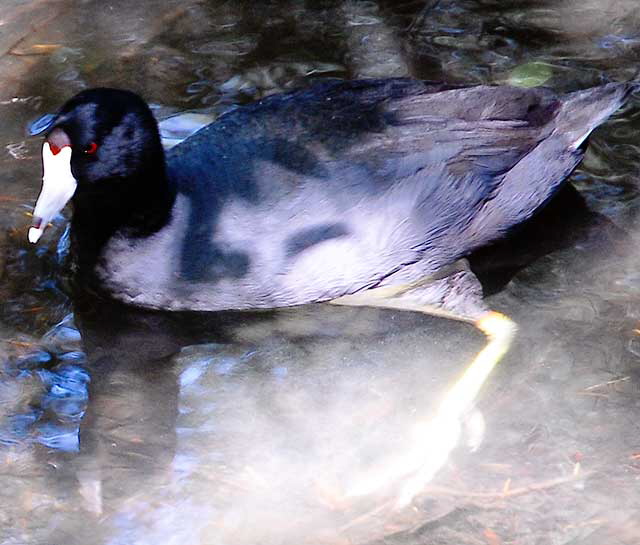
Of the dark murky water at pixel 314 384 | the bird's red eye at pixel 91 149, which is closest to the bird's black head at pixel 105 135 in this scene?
the bird's red eye at pixel 91 149

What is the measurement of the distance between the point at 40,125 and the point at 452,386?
2.19 meters

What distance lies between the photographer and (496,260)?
413cm

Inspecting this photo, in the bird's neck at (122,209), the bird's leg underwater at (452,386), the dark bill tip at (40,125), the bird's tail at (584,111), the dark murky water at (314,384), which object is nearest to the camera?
the dark murky water at (314,384)

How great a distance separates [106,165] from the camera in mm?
3752

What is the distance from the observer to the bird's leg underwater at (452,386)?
3.30m

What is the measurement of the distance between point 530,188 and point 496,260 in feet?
0.96

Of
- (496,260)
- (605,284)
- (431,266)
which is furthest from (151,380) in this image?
(605,284)

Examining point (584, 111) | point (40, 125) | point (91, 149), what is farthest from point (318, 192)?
point (40, 125)

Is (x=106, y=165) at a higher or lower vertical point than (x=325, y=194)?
higher

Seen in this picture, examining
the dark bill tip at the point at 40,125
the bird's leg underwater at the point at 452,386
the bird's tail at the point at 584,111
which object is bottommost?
the bird's leg underwater at the point at 452,386

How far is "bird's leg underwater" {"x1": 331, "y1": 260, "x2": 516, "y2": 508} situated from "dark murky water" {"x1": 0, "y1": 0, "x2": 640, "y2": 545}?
0.15ft

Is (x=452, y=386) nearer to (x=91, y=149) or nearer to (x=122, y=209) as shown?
(x=122, y=209)

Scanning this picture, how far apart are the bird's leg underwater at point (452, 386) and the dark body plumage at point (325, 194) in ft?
0.24

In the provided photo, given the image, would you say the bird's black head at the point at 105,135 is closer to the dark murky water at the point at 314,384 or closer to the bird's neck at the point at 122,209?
the bird's neck at the point at 122,209
